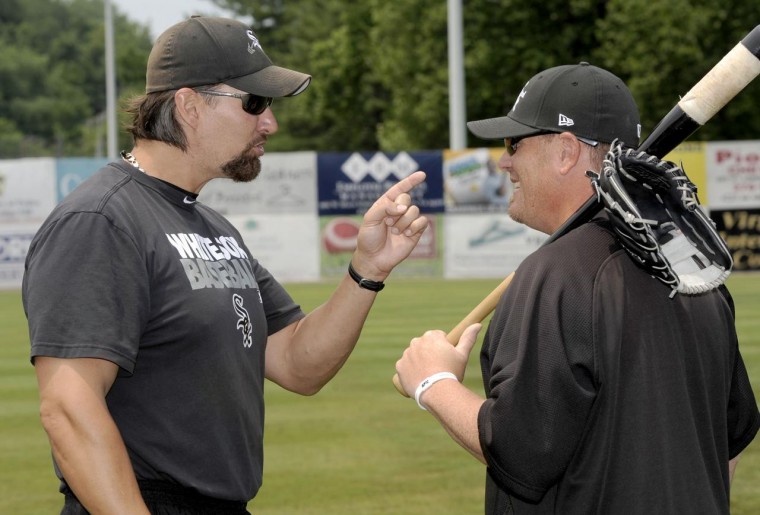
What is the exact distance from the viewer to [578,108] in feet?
9.97

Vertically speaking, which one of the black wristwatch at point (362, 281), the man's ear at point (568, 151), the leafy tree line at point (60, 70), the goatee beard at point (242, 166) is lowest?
A: the leafy tree line at point (60, 70)

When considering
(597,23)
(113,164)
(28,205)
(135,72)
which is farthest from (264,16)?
(113,164)

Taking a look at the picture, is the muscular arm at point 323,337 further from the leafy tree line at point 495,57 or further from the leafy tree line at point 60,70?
the leafy tree line at point 60,70

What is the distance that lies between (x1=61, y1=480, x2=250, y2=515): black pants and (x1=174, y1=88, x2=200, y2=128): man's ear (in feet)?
3.67

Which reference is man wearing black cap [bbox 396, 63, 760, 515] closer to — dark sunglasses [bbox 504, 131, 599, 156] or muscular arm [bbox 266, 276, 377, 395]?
dark sunglasses [bbox 504, 131, 599, 156]

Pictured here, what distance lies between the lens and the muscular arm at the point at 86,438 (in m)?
2.94

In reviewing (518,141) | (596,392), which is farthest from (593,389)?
(518,141)

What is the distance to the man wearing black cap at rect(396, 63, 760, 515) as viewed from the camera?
8.63ft

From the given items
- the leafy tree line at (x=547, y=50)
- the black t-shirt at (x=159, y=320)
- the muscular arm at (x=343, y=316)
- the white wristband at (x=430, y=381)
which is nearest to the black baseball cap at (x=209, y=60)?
the black t-shirt at (x=159, y=320)

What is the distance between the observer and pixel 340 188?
2491cm

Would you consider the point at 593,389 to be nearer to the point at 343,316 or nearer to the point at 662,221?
the point at 662,221

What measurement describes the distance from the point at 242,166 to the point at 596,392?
1598mm

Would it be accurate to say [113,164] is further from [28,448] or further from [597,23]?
[597,23]

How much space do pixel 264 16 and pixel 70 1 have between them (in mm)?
77015
